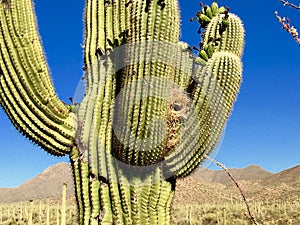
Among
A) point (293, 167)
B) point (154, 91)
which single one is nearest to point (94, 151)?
point (154, 91)

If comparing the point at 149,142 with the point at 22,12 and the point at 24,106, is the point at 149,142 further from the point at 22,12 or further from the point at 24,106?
the point at 22,12

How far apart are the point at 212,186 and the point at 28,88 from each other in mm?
59342

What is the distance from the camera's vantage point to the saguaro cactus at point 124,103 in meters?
3.88

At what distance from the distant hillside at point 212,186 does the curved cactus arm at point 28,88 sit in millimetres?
2561

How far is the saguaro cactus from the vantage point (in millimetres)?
3877

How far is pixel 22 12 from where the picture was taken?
14.5 ft

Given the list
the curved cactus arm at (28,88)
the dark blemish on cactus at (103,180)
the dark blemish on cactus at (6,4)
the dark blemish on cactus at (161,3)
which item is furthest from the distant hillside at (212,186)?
the dark blemish on cactus at (161,3)

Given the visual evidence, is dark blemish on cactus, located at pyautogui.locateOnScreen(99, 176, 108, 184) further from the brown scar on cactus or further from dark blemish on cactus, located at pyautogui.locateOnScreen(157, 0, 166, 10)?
dark blemish on cactus, located at pyautogui.locateOnScreen(157, 0, 166, 10)

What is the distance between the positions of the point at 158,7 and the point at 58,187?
97.2m

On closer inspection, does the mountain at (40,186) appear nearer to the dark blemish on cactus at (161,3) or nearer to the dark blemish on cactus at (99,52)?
the dark blemish on cactus at (99,52)

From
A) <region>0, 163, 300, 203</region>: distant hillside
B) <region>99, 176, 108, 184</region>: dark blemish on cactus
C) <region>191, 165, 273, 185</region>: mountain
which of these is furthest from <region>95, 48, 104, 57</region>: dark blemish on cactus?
<region>191, 165, 273, 185</region>: mountain

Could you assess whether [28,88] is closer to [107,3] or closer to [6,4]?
[6,4]

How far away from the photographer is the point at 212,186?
6197cm

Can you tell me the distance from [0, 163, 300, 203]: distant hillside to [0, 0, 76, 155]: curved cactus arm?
8.40 feet
